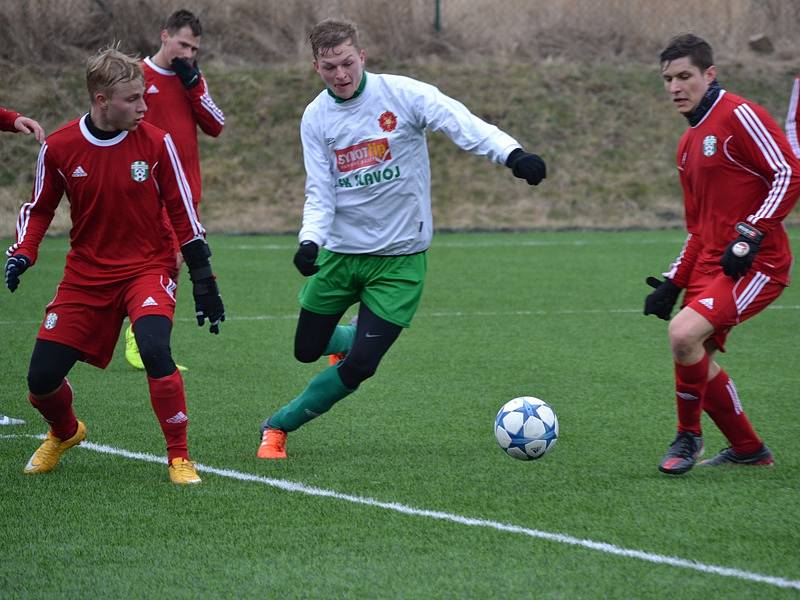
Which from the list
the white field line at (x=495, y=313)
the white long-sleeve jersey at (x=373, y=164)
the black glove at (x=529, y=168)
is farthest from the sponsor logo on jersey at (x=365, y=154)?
the white field line at (x=495, y=313)

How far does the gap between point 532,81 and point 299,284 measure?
9872 millimetres

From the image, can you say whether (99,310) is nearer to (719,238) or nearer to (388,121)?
(388,121)

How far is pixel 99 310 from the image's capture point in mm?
5453

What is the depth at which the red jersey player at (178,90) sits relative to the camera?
27.0 ft

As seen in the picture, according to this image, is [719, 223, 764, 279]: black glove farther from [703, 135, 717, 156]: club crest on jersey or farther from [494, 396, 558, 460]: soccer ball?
[494, 396, 558, 460]: soccer ball

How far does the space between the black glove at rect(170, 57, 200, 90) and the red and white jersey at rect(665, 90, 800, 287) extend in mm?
3732

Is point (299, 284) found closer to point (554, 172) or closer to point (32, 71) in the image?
point (554, 172)

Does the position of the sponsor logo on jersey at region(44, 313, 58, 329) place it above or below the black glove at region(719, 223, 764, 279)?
below

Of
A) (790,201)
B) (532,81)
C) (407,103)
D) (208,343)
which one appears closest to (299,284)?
(208,343)

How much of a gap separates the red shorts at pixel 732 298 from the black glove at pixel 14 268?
9.42ft

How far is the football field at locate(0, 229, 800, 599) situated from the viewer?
13.5ft

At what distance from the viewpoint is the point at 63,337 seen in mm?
5383

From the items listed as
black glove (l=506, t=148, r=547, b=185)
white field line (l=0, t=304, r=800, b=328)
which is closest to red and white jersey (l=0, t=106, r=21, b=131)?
black glove (l=506, t=148, r=547, b=185)

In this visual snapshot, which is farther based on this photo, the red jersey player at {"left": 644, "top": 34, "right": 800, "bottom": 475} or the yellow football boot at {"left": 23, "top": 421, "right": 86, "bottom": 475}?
the yellow football boot at {"left": 23, "top": 421, "right": 86, "bottom": 475}
